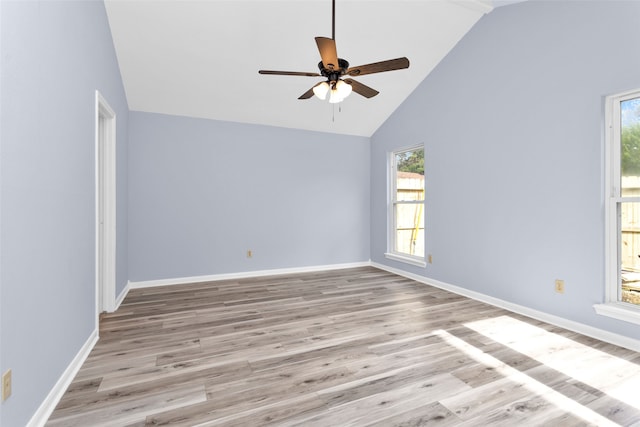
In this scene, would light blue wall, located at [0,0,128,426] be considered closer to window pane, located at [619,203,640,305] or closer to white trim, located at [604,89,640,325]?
white trim, located at [604,89,640,325]

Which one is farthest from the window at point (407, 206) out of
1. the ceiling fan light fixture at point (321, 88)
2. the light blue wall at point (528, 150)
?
the ceiling fan light fixture at point (321, 88)

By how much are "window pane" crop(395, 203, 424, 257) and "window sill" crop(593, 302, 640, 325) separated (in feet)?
7.02

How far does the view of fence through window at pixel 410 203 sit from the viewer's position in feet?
14.6

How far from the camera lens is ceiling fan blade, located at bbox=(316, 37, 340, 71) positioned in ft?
6.35

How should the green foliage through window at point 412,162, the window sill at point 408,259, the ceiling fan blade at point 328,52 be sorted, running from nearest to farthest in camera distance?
the ceiling fan blade at point 328,52, the window sill at point 408,259, the green foliage through window at point 412,162

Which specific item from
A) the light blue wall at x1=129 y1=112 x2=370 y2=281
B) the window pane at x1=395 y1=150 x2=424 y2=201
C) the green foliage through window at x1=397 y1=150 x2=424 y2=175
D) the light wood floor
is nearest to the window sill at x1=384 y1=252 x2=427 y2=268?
the light blue wall at x1=129 y1=112 x2=370 y2=281

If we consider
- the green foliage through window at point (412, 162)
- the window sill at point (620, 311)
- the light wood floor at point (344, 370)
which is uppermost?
the green foliage through window at point (412, 162)

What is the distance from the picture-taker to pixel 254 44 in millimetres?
3246

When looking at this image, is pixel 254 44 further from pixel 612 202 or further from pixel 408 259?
pixel 612 202

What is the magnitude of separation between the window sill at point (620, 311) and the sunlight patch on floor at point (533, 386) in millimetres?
1063

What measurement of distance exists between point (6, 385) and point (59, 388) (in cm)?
55

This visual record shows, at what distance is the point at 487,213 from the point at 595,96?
1.35 metres

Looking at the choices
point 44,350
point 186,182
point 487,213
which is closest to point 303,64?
point 186,182

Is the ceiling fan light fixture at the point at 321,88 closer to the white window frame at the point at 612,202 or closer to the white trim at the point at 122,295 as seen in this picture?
the white window frame at the point at 612,202
